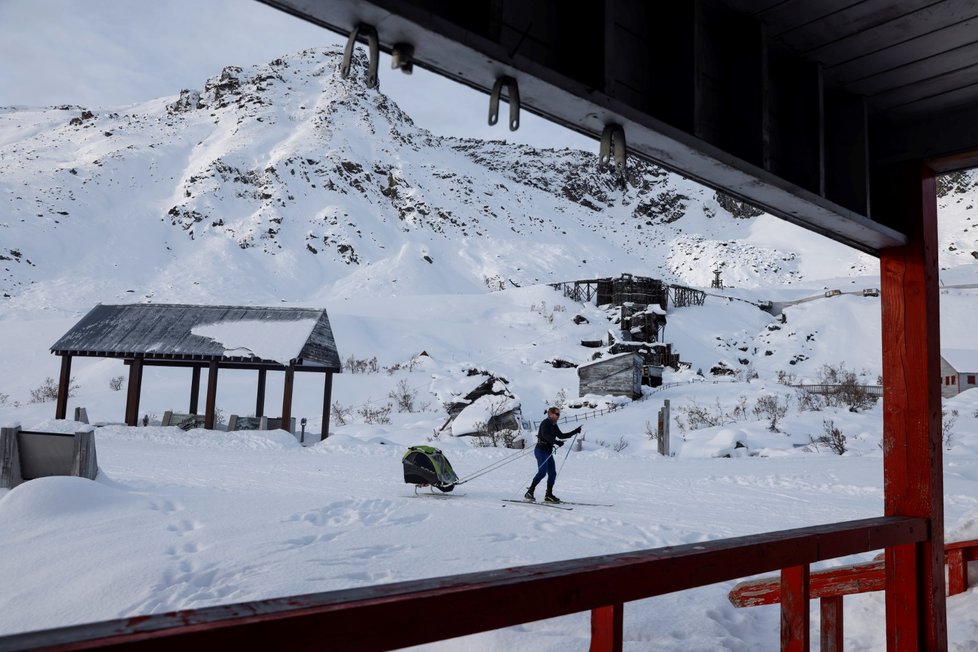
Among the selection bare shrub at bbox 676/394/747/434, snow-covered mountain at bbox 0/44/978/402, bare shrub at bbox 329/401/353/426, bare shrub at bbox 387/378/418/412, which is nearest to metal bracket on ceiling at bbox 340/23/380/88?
bare shrub at bbox 676/394/747/434

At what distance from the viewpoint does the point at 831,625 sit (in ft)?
11.9

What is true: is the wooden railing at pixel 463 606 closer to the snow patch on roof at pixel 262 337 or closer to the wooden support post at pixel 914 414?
the wooden support post at pixel 914 414

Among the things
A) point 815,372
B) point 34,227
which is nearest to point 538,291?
point 815,372

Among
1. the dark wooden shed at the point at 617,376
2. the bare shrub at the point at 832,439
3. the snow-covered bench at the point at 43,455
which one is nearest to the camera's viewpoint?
the snow-covered bench at the point at 43,455

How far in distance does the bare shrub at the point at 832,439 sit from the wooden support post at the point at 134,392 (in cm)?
2019

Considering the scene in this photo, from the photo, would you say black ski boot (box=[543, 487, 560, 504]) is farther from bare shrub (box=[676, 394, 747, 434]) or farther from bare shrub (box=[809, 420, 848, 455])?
bare shrub (box=[676, 394, 747, 434])

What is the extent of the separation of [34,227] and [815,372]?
2349 inches

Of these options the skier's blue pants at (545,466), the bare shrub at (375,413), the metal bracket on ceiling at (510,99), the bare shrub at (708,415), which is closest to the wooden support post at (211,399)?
the bare shrub at (375,413)

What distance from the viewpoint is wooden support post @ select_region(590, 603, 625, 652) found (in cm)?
227

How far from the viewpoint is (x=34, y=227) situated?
56.2 metres

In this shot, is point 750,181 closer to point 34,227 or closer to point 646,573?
point 646,573

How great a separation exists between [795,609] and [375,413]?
959 inches

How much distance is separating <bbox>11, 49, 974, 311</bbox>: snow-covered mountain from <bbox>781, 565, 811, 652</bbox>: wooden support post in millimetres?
40997

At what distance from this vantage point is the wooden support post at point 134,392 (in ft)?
70.6
